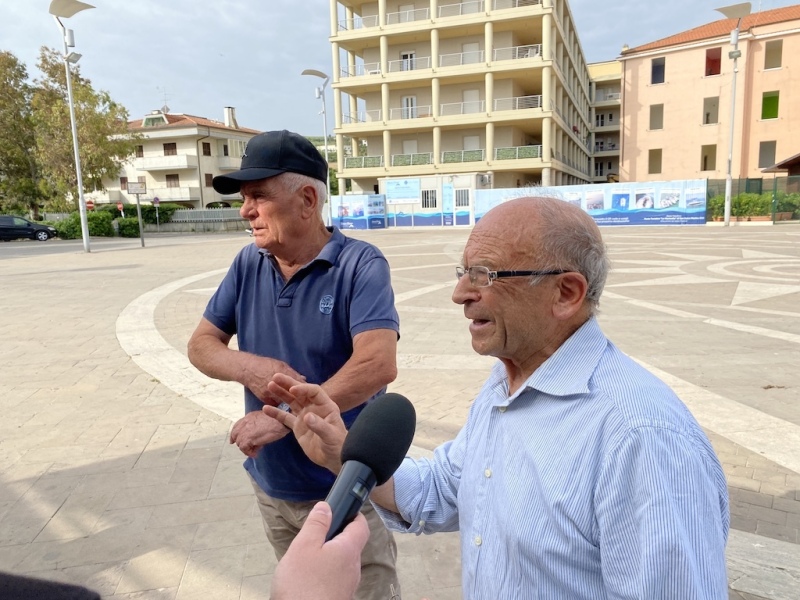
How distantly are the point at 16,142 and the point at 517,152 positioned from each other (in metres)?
35.3

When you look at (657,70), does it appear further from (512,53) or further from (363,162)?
(363,162)

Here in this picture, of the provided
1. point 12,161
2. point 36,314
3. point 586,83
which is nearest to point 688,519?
point 36,314

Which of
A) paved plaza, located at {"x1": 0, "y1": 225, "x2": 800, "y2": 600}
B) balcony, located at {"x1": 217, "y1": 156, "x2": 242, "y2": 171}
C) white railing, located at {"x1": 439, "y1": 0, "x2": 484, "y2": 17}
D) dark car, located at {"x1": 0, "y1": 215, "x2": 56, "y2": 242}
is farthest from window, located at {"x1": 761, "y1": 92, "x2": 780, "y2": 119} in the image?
dark car, located at {"x1": 0, "y1": 215, "x2": 56, "y2": 242}

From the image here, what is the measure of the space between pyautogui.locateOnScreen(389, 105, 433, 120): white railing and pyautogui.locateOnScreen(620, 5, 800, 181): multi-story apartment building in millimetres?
14204

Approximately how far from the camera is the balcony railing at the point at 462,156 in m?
39.7

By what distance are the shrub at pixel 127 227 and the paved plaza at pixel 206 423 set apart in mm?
28547

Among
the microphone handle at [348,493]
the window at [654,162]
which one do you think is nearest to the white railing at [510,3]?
the window at [654,162]

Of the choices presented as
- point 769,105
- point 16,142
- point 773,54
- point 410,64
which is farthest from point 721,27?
point 16,142

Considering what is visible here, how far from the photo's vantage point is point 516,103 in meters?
40.3

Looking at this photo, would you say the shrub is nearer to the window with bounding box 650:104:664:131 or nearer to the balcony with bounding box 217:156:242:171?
the balcony with bounding box 217:156:242:171

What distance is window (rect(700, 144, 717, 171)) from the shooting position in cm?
3947

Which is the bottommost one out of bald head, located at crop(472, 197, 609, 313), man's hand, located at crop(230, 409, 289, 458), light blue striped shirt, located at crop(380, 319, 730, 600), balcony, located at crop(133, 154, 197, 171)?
man's hand, located at crop(230, 409, 289, 458)

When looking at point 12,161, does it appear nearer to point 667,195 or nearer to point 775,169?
point 667,195

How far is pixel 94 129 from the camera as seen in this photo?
36156mm
